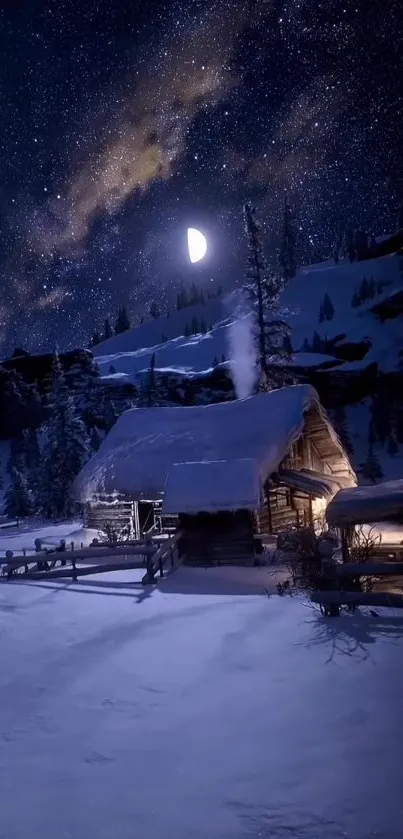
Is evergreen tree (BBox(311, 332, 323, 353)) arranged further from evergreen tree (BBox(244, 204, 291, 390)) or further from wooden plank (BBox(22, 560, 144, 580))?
wooden plank (BBox(22, 560, 144, 580))

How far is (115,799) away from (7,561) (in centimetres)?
1336

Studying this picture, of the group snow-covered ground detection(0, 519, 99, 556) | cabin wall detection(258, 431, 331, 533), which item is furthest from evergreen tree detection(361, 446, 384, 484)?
snow-covered ground detection(0, 519, 99, 556)

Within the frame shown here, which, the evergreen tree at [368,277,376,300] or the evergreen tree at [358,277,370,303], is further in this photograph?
the evergreen tree at [358,277,370,303]

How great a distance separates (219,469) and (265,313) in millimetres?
18852

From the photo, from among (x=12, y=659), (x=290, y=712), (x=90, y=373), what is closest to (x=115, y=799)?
(x=290, y=712)

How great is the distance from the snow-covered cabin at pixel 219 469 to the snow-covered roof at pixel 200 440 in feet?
0.15

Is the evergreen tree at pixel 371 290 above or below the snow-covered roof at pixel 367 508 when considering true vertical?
above

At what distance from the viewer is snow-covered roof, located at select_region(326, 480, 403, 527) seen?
40.9 feet

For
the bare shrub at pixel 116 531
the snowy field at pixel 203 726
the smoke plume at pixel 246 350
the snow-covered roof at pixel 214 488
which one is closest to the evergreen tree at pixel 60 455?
the smoke plume at pixel 246 350

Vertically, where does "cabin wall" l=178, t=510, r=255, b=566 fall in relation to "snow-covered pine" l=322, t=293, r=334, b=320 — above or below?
below

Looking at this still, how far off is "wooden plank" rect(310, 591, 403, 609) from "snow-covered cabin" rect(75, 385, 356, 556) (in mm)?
8871

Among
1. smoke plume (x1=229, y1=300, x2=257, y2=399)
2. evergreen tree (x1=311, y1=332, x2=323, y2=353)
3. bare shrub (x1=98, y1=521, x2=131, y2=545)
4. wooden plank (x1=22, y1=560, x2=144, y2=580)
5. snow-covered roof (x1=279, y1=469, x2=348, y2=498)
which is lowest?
wooden plank (x1=22, y1=560, x2=144, y2=580)

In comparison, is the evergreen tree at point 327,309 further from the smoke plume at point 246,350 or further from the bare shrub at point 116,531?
the bare shrub at point 116,531

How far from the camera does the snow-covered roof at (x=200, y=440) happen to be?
867 inches
